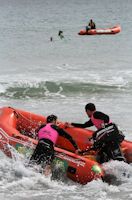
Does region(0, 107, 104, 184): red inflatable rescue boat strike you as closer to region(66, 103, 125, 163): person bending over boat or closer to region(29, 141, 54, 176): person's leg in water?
region(29, 141, 54, 176): person's leg in water

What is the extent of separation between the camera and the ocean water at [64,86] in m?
6.82

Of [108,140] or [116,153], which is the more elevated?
[108,140]

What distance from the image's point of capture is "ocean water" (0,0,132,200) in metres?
6.82

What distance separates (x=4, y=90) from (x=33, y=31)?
1997 cm

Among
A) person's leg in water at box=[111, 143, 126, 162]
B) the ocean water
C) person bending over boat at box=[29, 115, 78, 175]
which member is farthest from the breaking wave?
person's leg in water at box=[111, 143, 126, 162]

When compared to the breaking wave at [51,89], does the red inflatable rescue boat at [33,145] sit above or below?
below

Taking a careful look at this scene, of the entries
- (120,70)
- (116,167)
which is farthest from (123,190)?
(120,70)

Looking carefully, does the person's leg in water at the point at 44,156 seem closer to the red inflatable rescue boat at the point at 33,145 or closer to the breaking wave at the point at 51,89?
the red inflatable rescue boat at the point at 33,145

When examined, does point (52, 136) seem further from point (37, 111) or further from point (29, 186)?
point (37, 111)

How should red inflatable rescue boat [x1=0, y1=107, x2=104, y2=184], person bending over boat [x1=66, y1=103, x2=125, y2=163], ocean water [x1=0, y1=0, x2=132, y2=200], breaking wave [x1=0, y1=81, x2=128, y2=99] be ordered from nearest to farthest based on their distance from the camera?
1. ocean water [x1=0, y1=0, x2=132, y2=200]
2. red inflatable rescue boat [x1=0, y1=107, x2=104, y2=184]
3. person bending over boat [x1=66, y1=103, x2=125, y2=163]
4. breaking wave [x1=0, y1=81, x2=128, y2=99]

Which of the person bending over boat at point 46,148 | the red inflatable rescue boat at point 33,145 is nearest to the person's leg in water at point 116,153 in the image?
the red inflatable rescue boat at point 33,145

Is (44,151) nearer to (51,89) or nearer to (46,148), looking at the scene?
(46,148)

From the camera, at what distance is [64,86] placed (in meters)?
14.5

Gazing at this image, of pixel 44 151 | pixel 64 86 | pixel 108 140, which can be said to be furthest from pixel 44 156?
pixel 64 86
